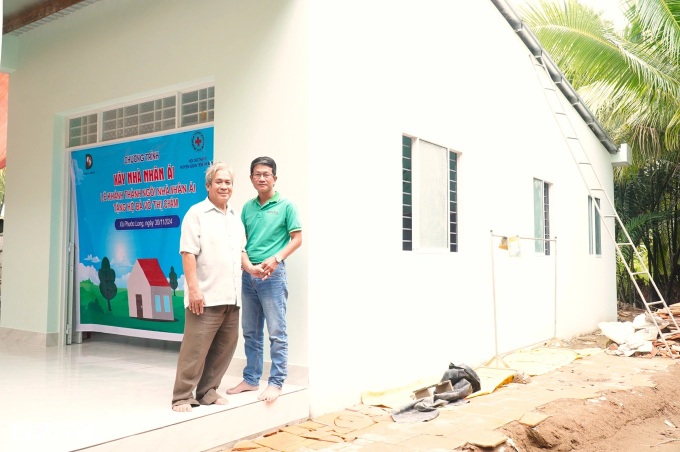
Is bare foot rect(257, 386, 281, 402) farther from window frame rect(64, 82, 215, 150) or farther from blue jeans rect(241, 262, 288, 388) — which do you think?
window frame rect(64, 82, 215, 150)

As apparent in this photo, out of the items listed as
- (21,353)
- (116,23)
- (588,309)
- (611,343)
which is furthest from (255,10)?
(588,309)

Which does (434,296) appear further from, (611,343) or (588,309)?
(588,309)

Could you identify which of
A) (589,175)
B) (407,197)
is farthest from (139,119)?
(589,175)

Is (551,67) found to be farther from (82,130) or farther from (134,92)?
(82,130)

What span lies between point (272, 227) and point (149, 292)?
2723 millimetres

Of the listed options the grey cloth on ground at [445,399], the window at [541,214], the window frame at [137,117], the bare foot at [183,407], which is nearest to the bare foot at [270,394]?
the bare foot at [183,407]

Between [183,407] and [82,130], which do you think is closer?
[183,407]

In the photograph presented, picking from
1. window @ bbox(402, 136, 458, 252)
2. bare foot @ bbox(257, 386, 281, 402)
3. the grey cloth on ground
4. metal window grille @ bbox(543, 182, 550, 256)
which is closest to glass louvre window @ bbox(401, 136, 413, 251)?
window @ bbox(402, 136, 458, 252)

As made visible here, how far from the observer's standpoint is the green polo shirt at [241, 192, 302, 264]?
4945 mm

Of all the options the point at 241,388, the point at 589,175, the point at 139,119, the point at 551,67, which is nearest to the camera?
the point at 241,388

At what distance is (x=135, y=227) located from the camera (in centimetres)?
715

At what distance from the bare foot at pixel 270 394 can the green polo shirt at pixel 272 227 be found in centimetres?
100

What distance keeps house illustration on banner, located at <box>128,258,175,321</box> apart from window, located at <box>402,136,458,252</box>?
8.85ft

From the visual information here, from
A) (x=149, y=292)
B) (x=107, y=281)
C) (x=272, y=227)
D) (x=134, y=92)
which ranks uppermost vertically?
(x=134, y=92)
